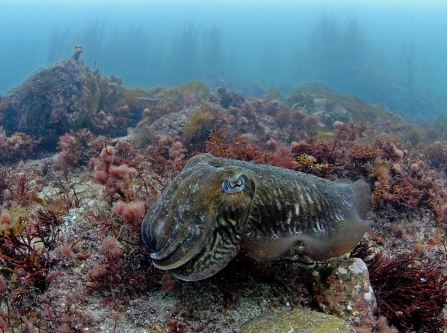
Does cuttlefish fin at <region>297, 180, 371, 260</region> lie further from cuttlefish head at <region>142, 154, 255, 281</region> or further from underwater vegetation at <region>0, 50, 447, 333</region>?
cuttlefish head at <region>142, 154, 255, 281</region>

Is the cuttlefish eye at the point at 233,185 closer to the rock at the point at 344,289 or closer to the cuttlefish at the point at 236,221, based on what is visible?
the cuttlefish at the point at 236,221

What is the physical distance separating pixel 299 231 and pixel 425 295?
2423 mm

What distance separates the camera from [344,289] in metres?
3.25

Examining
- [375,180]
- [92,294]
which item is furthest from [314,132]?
[92,294]

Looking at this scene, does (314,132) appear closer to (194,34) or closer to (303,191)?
(303,191)

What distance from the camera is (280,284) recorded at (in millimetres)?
3398

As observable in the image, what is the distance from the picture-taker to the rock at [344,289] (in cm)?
314

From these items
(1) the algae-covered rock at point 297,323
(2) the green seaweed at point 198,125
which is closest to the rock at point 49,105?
(2) the green seaweed at point 198,125

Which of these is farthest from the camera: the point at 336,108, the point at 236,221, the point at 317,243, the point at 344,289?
the point at 336,108

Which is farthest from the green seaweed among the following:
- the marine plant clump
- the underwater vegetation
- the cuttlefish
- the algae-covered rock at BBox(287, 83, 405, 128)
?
the algae-covered rock at BBox(287, 83, 405, 128)

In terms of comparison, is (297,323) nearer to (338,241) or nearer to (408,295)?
(338,241)

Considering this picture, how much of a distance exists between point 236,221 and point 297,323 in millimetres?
1230

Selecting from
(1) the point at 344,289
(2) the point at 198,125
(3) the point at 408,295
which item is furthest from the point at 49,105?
(3) the point at 408,295

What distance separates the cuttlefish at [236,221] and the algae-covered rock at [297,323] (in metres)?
0.62
